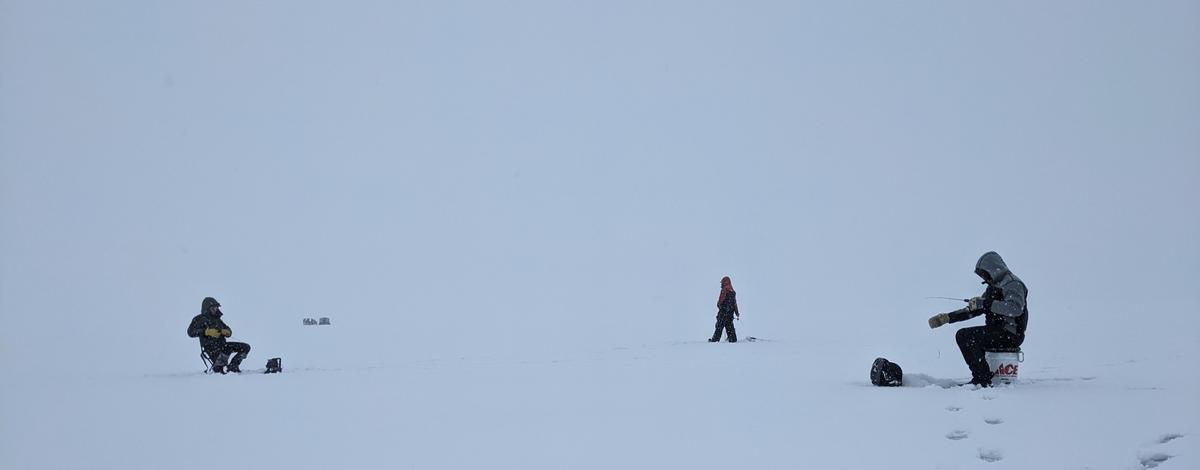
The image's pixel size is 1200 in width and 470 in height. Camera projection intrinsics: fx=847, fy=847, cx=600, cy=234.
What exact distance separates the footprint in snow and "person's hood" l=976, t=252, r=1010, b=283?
3.00 m

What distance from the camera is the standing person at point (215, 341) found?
13086 mm

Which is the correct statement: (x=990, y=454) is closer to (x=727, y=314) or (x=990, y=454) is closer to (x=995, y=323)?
(x=995, y=323)

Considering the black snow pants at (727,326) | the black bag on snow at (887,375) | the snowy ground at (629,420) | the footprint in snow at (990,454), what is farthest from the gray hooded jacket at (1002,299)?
the black snow pants at (727,326)

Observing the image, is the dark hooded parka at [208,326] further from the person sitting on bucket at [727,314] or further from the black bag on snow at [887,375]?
the black bag on snow at [887,375]

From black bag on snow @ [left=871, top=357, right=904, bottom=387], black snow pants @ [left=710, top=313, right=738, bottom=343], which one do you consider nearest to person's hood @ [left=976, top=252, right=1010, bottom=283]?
black bag on snow @ [left=871, top=357, right=904, bottom=387]

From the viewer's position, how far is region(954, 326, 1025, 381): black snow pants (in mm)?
8117

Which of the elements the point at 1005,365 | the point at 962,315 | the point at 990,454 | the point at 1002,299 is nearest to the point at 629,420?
the point at 990,454

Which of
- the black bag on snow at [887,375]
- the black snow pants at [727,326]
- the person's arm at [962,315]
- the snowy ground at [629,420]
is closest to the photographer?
the snowy ground at [629,420]

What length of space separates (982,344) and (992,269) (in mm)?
763

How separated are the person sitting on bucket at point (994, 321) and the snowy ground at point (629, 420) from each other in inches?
14.1

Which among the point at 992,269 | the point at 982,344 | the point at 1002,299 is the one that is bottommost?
the point at 982,344

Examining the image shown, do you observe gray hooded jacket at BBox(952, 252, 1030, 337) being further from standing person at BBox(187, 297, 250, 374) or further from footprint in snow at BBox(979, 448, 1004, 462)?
standing person at BBox(187, 297, 250, 374)

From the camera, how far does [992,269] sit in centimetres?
837

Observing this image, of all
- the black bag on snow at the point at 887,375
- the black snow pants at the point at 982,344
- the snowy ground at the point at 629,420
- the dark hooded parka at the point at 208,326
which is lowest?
the snowy ground at the point at 629,420
